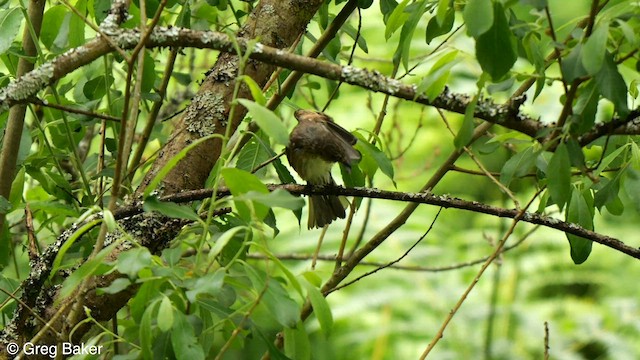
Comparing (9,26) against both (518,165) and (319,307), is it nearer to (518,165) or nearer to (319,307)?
(319,307)

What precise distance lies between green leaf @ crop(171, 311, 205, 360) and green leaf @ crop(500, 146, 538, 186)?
689 millimetres

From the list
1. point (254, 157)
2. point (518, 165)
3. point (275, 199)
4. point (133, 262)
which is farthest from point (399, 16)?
point (133, 262)

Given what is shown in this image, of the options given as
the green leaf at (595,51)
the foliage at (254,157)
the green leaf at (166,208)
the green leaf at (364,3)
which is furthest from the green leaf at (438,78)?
the green leaf at (364,3)

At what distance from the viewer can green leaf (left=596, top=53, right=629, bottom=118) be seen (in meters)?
1.36

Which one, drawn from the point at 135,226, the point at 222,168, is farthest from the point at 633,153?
the point at 135,226

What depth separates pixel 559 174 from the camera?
1439 millimetres

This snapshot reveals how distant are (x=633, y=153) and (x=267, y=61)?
763 mm

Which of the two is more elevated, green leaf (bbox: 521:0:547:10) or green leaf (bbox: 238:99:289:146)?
green leaf (bbox: 521:0:547:10)

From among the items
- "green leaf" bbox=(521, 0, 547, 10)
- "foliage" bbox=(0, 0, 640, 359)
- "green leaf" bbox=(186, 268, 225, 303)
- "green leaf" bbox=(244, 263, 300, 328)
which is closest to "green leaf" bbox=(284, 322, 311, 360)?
"foliage" bbox=(0, 0, 640, 359)

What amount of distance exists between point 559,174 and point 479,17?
0.33 metres

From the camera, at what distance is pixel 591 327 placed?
5.25 metres

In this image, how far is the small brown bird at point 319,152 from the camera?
6.22 feet

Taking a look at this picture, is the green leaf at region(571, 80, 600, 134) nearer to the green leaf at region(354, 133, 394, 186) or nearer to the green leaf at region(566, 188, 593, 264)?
the green leaf at region(566, 188, 593, 264)

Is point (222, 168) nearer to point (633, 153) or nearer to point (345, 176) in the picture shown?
point (345, 176)
